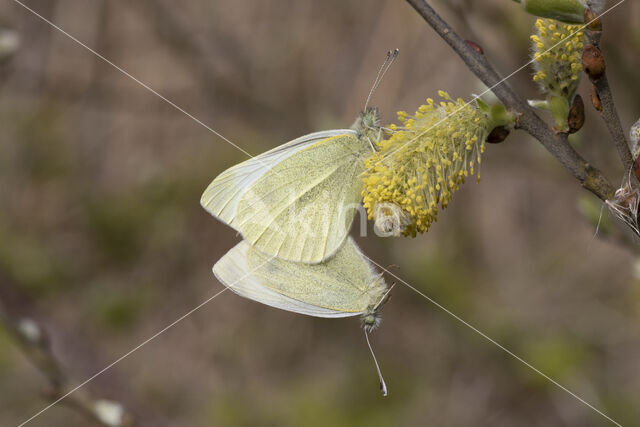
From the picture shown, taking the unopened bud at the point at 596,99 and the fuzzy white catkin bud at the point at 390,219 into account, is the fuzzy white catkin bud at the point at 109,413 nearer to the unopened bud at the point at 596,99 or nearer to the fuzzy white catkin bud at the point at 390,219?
the fuzzy white catkin bud at the point at 390,219

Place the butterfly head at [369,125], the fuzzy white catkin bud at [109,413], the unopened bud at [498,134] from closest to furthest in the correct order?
the unopened bud at [498,134], the butterfly head at [369,125], the fuzzy white catkin bud at [109,413]

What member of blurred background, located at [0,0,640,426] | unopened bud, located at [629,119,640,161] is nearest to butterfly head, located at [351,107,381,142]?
unopened bud, located at [629,119,640,161]

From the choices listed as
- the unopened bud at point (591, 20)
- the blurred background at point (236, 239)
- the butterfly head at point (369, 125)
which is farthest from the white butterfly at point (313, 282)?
the blurred background at point (236, 239)

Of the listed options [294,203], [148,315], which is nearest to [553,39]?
[294,203]

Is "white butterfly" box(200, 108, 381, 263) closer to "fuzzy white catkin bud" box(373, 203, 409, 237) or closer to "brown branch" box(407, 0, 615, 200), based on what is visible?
"fuzzy white catkin bud" box(373, 203, 409, 237)

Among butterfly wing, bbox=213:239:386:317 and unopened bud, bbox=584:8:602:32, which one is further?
butterfly wing, bbox=213:239:386:317

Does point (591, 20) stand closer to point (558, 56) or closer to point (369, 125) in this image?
point (558, 56)
